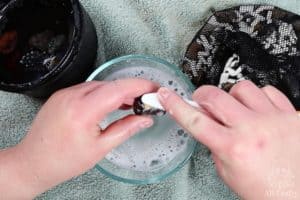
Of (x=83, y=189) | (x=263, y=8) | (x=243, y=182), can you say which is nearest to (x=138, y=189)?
(x=83, y=189)

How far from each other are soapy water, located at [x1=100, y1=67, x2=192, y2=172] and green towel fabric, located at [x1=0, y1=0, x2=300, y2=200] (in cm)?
6

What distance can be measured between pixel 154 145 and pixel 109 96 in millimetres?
168

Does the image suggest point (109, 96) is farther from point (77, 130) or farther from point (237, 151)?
point (237, 151)

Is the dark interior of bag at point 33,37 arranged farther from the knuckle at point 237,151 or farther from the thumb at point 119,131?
the knuckle at point 237,151

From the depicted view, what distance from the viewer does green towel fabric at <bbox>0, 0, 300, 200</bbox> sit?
819mm

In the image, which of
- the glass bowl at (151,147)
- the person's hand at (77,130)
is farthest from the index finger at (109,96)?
the glass bowl at (151,147)

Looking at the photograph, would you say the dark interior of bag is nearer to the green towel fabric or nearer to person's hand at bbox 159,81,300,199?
the green towel fabric

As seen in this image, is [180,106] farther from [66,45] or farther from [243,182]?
[66,45]

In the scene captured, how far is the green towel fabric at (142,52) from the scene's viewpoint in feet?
2.69

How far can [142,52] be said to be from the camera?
0.85 meters

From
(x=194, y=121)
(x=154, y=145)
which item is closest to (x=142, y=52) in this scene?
Result: (x=154, y=145)

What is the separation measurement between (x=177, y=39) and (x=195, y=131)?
0.94ft

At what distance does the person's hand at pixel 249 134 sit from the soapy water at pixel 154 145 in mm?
122

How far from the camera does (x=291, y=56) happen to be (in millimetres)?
807
